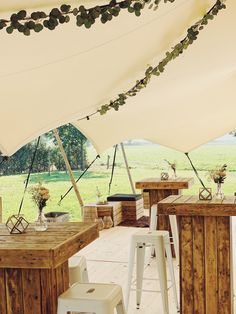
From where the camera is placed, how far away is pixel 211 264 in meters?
3.88

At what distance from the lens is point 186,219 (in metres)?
3.89

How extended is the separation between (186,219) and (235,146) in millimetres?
9161

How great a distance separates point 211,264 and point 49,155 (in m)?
7.53

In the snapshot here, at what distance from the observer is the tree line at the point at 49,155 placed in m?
10.9

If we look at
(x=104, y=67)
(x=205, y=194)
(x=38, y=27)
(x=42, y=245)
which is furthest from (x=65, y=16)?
(x=205, y=194)

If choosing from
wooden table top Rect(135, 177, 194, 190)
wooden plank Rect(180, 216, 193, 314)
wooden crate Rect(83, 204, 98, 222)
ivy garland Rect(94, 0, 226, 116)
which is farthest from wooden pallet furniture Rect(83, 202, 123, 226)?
wooden plank Rect(180, 216, 193, 314)

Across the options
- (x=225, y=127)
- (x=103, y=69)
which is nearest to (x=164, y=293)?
(x=103, y=69)

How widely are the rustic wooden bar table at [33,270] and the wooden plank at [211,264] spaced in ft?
4.06

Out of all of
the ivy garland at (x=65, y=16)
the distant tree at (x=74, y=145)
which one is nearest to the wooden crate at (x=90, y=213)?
the distant tree at (x=74, y=145)

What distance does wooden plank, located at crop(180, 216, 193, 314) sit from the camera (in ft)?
12.8

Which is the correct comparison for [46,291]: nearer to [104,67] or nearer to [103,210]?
[104,67]

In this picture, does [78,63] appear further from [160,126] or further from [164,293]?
[160,126]

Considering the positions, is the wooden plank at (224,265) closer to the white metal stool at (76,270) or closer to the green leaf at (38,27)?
the white metal stool at (76,270)

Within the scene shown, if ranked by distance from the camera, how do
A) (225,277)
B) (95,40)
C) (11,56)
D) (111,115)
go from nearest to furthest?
(11,56), (95,40), (225,277), (111,115)
